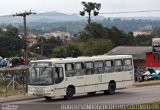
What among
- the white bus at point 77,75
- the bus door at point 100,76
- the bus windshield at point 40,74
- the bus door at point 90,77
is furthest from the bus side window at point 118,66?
the bus windshield at point 40,74

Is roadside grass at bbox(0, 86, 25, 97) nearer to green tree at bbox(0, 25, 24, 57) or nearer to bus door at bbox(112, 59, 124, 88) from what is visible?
bus door at bbox(112, 59, 124, 88)

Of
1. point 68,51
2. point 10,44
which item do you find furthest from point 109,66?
point 10,44

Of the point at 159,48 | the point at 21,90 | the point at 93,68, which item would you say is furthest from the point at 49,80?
the point at 159,48

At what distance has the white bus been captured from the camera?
85.3ft

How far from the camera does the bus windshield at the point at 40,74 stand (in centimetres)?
2595

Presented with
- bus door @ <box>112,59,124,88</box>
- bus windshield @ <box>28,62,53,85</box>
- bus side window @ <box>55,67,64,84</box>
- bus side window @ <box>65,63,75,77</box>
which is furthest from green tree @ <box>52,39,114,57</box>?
bus side window @ <box>55,67,64,84</box>

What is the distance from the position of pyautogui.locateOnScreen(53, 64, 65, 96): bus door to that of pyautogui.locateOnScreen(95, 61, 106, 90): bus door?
9.87 ft

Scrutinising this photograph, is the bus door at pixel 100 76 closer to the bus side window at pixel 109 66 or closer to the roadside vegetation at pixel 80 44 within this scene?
the bus side window at pixel 109 66

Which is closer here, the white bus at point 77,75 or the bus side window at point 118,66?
the white bus at point 77,75

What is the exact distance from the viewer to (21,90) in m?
33.0

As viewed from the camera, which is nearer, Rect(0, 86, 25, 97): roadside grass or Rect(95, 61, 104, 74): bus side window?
Rect(95, 61, 104, 74): bus side window

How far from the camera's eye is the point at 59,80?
2623 centimetres

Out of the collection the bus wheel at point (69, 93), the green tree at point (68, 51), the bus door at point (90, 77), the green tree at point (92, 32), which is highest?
the green tree at point (92, 32)

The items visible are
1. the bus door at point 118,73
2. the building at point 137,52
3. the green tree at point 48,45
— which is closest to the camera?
the bus door at point 118,73
